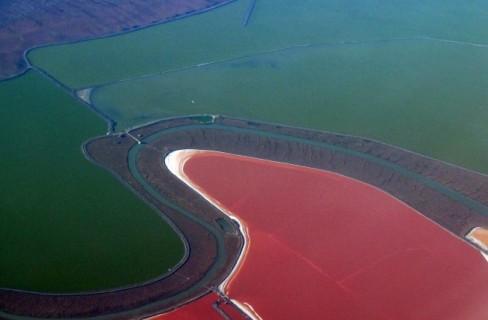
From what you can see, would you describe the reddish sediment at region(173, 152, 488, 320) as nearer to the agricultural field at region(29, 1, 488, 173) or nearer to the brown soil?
the agricultural field at region(29, 1, 488, 173)

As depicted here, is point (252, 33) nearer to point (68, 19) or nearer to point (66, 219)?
point (68, 19)

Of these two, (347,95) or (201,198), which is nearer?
(201,198)

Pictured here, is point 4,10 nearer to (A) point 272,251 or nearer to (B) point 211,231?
(B) point 211,231

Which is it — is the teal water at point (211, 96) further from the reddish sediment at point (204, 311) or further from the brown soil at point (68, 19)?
the reddish sediment at point (204, 311)

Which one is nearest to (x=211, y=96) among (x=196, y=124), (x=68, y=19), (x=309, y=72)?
(x=196, y=124)

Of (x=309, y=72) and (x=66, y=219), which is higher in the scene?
(x=309, y=72)

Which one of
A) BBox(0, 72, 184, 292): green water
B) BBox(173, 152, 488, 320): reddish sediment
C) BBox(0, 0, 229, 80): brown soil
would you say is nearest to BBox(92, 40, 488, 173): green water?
BBox(0, 72, 184, 292): green water

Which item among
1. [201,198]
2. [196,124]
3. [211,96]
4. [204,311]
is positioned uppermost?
[211,96]
